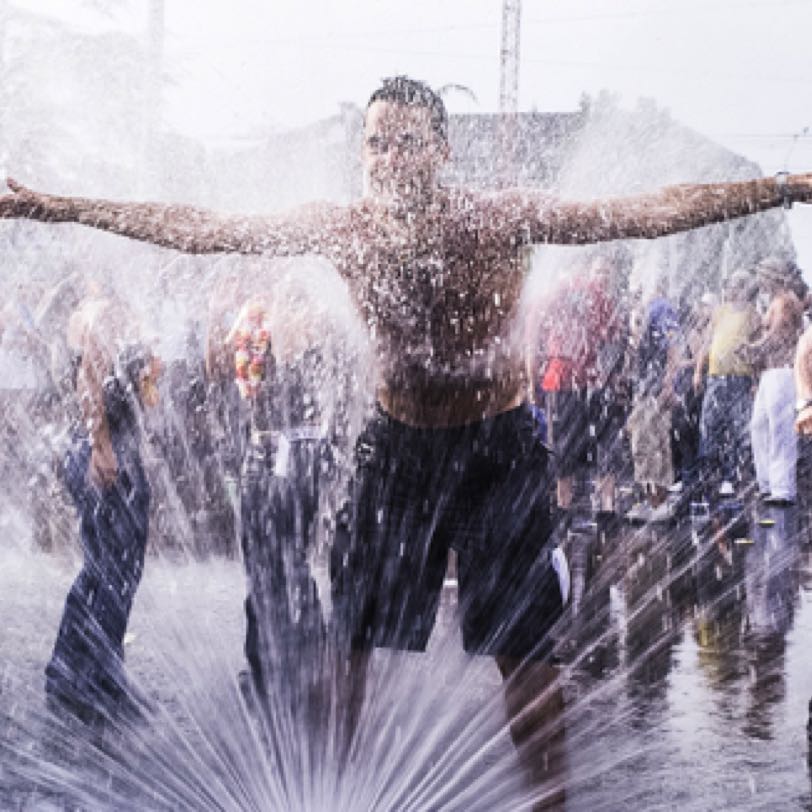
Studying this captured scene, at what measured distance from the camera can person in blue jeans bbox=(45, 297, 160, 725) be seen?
498 centimetres

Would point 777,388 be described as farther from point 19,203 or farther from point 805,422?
point 19,203

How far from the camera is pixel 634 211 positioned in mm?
3451

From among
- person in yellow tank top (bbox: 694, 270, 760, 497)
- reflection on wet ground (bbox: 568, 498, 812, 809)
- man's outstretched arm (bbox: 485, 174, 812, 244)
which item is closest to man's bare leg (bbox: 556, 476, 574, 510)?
reflection on wet ground (bbox: 568, 498, 812, 809)

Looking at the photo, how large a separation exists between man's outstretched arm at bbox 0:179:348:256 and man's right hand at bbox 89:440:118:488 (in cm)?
149

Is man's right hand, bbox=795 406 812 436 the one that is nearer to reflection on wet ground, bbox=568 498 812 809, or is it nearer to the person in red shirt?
reflection on wet ground, bbox=568 498 812 809

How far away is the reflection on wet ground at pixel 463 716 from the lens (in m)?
3.90

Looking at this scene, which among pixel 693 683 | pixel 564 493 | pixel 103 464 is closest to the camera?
pixel 103 464

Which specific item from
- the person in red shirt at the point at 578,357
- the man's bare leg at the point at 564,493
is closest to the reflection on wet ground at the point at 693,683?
the man's bare leg at the point at 564,493

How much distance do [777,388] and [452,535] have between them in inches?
324

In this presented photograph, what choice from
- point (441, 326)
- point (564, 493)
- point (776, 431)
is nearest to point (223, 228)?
point (441, 326)

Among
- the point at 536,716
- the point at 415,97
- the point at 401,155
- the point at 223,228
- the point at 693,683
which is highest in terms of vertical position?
the point at 415,97

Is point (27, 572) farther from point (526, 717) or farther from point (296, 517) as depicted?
point (526, 717)

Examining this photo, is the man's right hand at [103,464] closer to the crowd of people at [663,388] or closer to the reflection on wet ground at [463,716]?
the reflection on wet ground at [463,716]

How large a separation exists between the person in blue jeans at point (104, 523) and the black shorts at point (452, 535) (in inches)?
63.5
